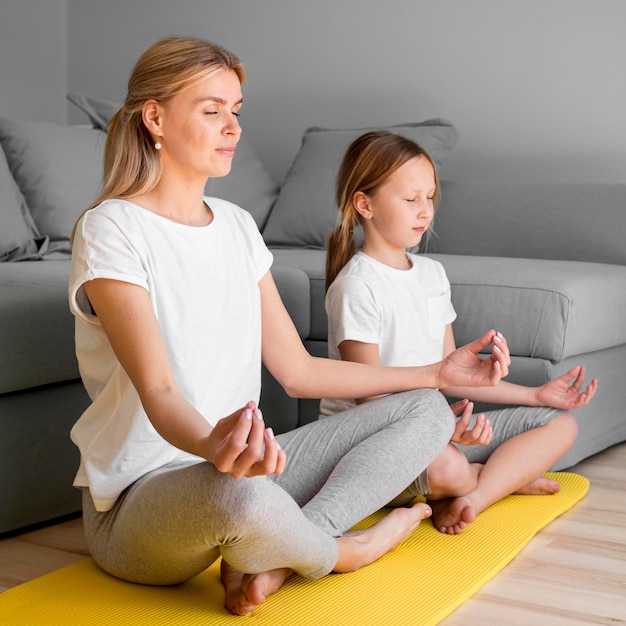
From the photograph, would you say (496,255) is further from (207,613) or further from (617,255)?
(207,613)

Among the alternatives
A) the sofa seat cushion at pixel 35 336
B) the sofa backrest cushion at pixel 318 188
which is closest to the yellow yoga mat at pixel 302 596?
the sofa seat cushion at pixel 35 336

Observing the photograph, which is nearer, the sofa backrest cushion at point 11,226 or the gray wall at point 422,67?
the sofa backrest cushion at point 11,226

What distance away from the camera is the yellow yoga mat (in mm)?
1358

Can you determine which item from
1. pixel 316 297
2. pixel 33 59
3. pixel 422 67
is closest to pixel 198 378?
pixel 316 297

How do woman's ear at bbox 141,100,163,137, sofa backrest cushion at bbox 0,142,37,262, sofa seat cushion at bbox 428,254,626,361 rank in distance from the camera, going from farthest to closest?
sofa backrest cushion at bbox 0,142,37,262
sofa seat cushion at bbox 428,254,626,361
woman's ear at bbox 141,100,163,137

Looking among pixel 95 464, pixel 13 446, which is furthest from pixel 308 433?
pixel 13 446

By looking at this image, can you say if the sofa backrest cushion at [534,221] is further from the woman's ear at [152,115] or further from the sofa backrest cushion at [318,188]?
the woman's ear at [152,115]

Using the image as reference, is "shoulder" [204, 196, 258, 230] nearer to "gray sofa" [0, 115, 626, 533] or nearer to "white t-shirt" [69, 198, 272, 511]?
"white t-shirt" [69, 198, 272, 511]

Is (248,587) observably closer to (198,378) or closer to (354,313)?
(198,378)

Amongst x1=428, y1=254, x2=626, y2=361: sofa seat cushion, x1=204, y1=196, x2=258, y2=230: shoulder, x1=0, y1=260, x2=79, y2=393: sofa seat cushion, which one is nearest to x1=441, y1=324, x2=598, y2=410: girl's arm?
x1=428, y1=254, x2=626, y2=361: sofa seat cushion

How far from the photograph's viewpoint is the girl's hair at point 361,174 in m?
2.05

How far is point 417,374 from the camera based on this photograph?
1678 millimetres

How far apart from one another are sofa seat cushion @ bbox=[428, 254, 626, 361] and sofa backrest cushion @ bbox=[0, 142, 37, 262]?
1.08 meters

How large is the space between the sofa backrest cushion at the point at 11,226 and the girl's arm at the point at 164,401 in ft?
3.97
